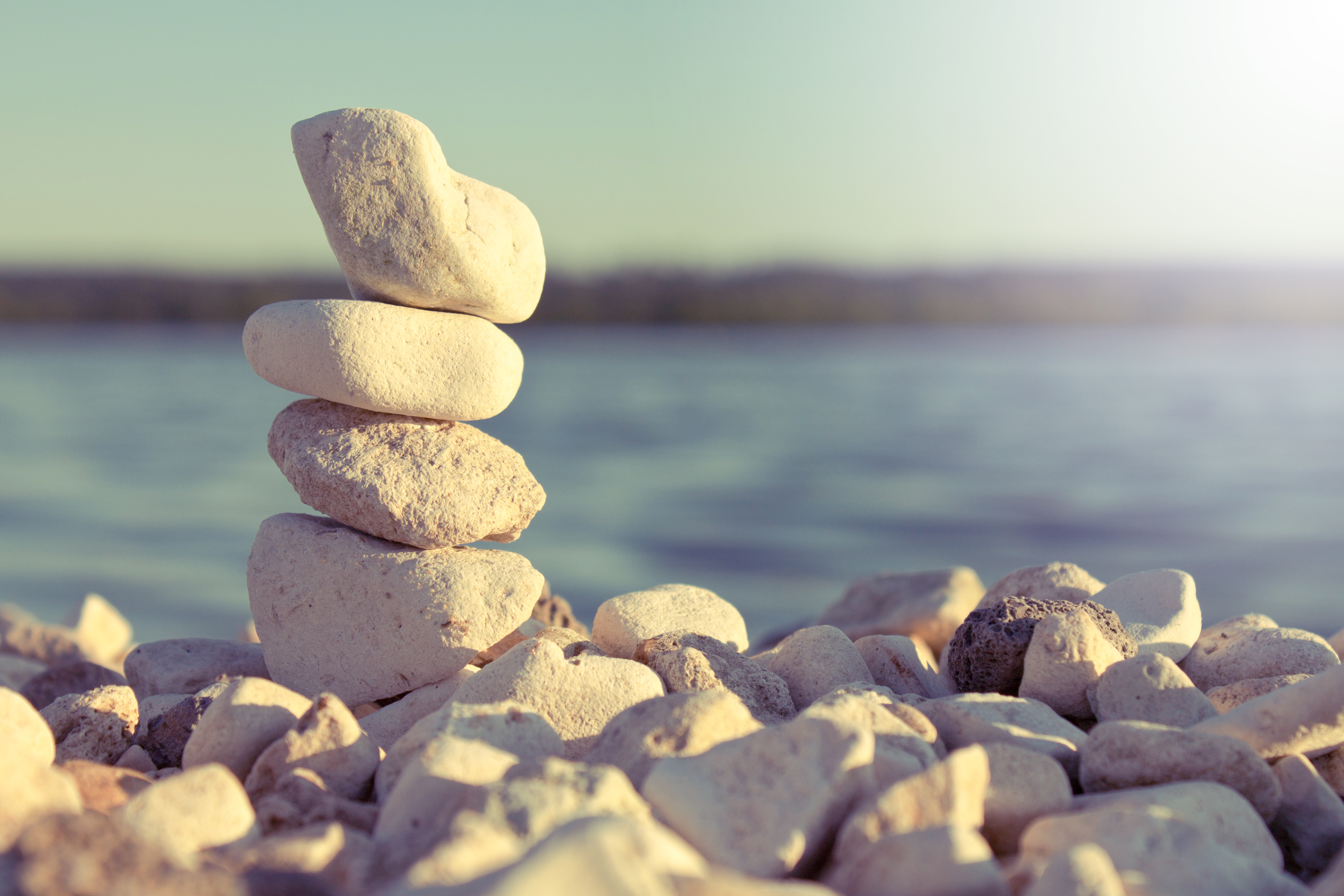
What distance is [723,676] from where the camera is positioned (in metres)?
3.23

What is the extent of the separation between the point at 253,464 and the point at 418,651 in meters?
20.7

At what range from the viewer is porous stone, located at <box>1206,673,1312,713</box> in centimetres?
318

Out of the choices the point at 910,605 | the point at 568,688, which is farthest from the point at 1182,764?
the point at 910,605

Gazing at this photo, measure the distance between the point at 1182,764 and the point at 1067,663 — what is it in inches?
29.4

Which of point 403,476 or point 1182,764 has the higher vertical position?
point 403,476

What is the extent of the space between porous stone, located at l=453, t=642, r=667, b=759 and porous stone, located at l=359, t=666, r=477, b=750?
0.48 m

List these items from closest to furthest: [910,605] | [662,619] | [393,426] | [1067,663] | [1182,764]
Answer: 1. [1182,764]
2. [1067,663]
3. [393,426]
4. [662,619]
5. [910,605]

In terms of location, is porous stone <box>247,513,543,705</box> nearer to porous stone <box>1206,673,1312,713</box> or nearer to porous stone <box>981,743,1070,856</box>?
porous stone <box>981,743,1070,856</box>

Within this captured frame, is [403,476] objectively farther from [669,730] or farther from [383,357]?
[669,730]

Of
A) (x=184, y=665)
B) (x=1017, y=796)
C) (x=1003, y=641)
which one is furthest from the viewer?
(x=184, y=665)

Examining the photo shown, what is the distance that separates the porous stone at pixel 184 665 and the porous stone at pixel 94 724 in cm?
71

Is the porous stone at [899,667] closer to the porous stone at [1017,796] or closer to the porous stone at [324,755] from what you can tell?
the porous stone at [1017,796]

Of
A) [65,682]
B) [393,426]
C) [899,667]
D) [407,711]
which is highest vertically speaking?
[393,426]

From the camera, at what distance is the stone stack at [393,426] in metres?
3.48
